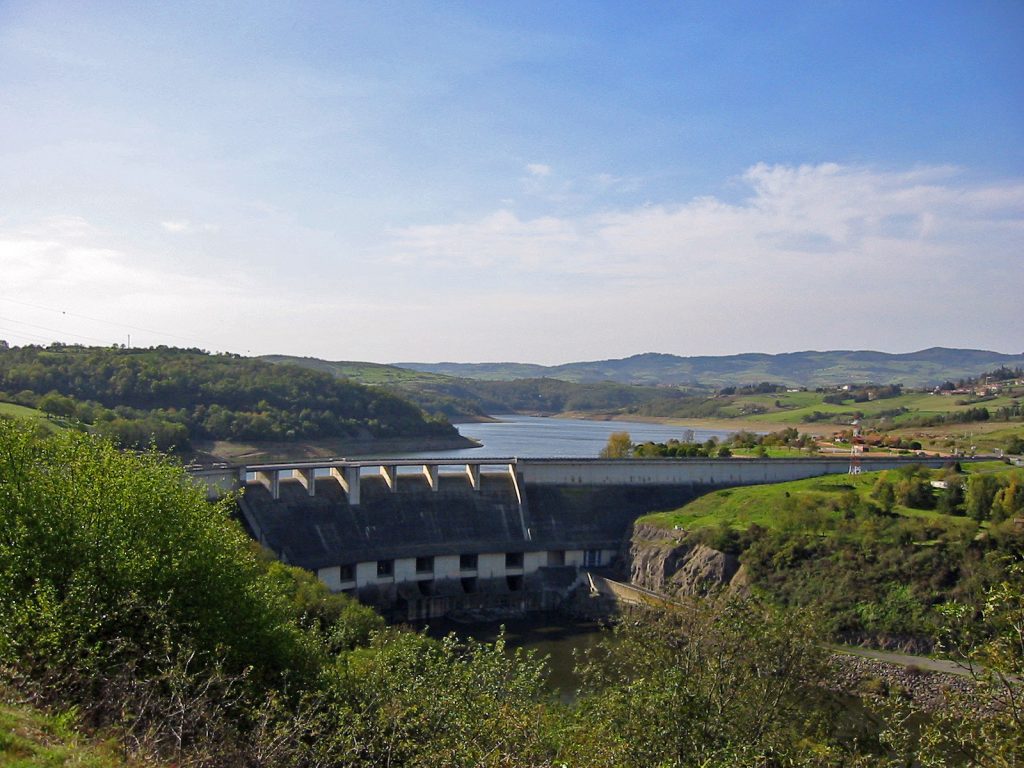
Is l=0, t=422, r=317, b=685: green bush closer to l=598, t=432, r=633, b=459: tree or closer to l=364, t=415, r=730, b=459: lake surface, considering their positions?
l=364, t=415, r=730, b=459: lake surface

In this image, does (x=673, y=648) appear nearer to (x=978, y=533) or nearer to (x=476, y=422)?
(x=978, y=533)

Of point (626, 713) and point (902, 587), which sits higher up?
point (626, 713)

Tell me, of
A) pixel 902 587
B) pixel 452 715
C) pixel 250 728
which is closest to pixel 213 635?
pixel 250 728

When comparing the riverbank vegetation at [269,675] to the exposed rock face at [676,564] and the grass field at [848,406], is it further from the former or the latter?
the grass field at [848,406]

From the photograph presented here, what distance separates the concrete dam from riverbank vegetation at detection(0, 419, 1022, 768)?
2290cm

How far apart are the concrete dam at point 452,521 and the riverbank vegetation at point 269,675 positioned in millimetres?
22902

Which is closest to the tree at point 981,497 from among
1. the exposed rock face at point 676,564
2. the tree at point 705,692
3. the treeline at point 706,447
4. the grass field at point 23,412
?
the exposed rock face at point 676,564

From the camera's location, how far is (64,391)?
77375mm

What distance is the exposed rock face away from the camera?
39500 millimetres

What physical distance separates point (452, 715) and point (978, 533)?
33.0 meters

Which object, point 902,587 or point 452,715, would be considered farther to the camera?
point 902,587

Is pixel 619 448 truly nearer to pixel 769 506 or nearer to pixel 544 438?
pixel 769 506

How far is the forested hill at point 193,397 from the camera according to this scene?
71.8 metres

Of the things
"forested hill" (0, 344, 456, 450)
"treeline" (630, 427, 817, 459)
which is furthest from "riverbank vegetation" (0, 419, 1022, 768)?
"forested hill" (0, 344, 456, 450)
